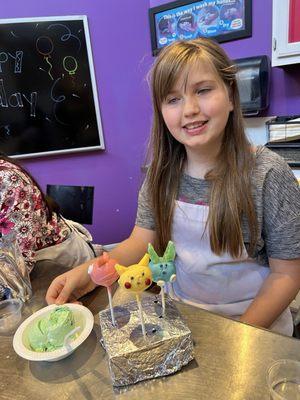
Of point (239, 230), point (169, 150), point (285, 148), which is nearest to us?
point (239, 230)

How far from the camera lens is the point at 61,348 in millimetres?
559

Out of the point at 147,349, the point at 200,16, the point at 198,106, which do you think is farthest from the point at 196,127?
the point at 200,16

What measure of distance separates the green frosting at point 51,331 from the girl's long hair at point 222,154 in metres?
0.44

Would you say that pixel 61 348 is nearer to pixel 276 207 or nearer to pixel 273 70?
pixel 276 207

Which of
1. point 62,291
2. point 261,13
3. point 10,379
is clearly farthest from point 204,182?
point 261,13

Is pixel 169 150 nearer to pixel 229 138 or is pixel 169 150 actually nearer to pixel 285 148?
pixel 229 138

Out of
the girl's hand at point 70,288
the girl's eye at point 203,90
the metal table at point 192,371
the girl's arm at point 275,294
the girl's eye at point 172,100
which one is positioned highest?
the girl's eye at point 203,90

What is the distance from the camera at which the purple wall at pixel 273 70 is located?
1.78m

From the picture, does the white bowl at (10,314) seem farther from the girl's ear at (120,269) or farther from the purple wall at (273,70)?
the purple wall at (273,70)

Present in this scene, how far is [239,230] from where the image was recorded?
2.76ft

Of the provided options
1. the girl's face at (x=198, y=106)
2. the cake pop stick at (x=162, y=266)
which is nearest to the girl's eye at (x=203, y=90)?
the girl's face at (x=198, y=106)

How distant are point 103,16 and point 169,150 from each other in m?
1.63

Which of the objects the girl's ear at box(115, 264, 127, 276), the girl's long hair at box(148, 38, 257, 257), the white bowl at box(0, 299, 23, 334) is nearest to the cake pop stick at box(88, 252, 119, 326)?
the girl's ear at box(115, 264, 127, 276)

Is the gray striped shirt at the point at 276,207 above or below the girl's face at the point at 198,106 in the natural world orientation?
below
